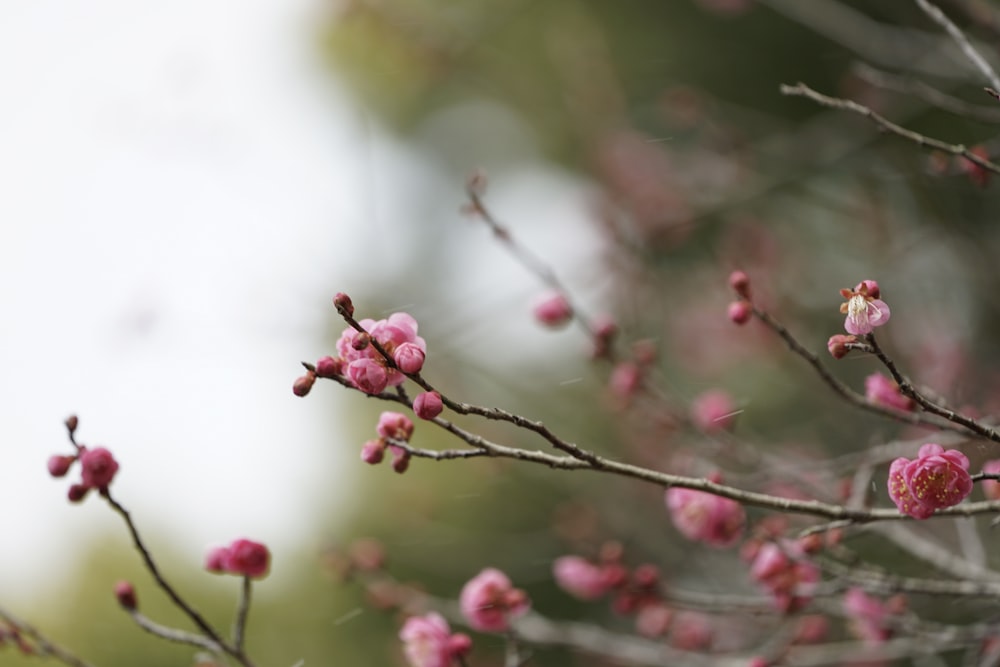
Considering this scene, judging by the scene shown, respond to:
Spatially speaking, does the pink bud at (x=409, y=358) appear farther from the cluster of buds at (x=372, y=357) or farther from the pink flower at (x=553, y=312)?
the pink flower at (x=553, y=312)

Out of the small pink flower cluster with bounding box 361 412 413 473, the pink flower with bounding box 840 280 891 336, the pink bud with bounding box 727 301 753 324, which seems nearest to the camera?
the pink flower with bounding box 840 280 891 336

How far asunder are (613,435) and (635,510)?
1.06 meters

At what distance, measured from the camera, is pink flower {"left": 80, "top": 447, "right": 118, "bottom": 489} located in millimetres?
1033

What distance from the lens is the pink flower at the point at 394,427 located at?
985 mm

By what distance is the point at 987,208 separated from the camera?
3016mm

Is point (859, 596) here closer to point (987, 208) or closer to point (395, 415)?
point (395, 415)

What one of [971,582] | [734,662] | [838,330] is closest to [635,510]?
[838,330]

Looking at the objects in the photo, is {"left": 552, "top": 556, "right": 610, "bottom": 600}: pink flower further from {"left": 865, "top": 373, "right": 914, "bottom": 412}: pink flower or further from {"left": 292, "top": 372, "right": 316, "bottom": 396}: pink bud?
{"left": 292, "top": 372, "right": 316, "bottom": 396}: pink bud

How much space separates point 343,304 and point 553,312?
0.85m

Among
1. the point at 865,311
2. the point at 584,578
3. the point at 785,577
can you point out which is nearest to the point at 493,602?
the point at 584,578

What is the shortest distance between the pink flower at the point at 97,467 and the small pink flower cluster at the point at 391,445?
328mm

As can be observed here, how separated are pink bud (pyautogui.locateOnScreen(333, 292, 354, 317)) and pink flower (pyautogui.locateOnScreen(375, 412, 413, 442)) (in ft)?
0.61

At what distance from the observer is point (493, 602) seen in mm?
1326

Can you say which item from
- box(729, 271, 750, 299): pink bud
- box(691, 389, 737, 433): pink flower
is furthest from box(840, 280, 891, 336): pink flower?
box(691, 389, 737, 433): pink flower
